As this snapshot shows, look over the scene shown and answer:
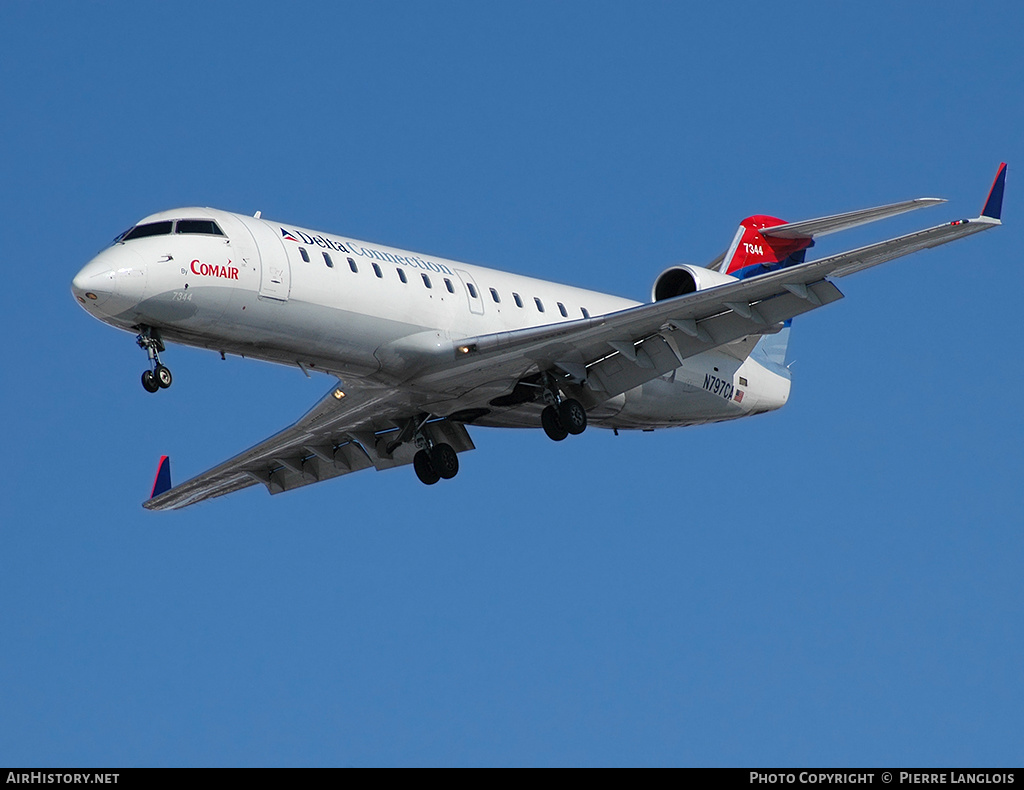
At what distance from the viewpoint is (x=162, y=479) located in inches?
1059

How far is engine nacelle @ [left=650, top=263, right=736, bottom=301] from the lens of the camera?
23.9 meters

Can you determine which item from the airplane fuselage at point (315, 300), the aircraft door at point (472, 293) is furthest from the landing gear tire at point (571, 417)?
the aircraft door at point (472, 293)

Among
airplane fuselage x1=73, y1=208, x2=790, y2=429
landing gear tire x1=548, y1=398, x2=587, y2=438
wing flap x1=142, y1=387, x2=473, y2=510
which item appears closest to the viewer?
airplane fuselage x1=73, y1=208, x2=790, y2=429

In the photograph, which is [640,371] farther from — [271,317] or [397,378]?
[271,317]

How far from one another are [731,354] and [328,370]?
7.26m

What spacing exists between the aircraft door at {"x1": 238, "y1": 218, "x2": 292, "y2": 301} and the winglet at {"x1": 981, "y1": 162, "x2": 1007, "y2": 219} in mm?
9079

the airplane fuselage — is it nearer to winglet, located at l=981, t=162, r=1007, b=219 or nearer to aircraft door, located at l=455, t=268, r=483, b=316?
aircraft door, located at l=455, t=268, r=483, b=316

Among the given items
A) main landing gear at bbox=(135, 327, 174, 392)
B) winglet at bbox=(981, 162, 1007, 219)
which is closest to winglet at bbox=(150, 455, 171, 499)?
main landing gear at bbox=(135, 327, 174, 392)

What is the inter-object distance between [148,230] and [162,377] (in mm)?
1963

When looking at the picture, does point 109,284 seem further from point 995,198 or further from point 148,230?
point 995,198

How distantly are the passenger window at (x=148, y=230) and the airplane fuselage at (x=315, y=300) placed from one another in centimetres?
2
